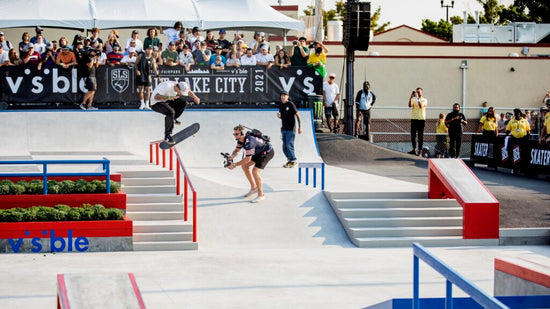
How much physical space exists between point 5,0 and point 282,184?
12.8 m

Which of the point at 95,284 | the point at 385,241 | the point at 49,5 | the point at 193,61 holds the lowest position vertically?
the point at 385,241

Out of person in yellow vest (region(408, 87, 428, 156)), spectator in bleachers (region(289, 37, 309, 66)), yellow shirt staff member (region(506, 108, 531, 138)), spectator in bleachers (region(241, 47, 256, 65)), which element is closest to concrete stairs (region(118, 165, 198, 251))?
spectator in bleachers (region(241, 47, 256, 65))

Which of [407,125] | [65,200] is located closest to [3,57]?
[65,200]

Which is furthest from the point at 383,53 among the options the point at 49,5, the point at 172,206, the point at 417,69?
the point at 172,206

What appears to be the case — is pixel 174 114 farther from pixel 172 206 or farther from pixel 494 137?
pixel 494 137

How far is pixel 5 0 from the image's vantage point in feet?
88.0

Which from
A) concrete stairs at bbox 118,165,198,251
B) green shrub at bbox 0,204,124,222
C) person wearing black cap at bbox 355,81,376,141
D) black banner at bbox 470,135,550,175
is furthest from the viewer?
person wearing black cap at bbox 355,81,376,141

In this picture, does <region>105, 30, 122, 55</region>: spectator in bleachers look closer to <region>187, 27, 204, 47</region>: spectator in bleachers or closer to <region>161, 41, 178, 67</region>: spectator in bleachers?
<region>161, 41, 178, 67</region>: spectator in bleachers

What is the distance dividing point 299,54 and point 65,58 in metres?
6.76

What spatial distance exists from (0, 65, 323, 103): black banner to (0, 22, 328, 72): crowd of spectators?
214 millimetres

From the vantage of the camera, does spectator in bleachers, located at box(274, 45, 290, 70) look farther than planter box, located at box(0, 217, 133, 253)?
Yes

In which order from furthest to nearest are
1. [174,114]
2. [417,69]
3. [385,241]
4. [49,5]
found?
[417,69]
[49,5]
[174,114]
[385,241]

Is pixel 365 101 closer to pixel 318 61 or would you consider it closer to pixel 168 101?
pixel 318 61

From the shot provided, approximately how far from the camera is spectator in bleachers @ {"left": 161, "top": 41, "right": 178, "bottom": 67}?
81.0 feet
